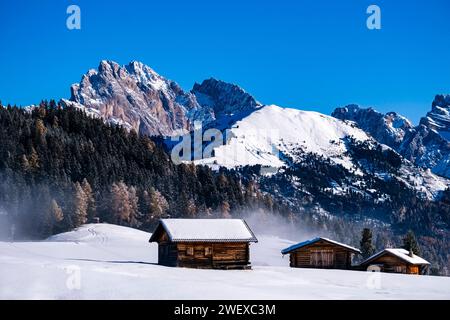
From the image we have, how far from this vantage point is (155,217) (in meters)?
134

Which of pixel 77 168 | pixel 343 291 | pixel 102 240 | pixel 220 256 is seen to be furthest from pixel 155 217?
pixel 343 291

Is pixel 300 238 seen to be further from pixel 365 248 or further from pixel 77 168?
pixel 365 248

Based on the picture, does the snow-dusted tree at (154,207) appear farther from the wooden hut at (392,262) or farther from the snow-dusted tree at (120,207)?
the wooden hut at (392,262)

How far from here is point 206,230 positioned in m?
59.8

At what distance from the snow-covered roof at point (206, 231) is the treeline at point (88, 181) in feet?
194

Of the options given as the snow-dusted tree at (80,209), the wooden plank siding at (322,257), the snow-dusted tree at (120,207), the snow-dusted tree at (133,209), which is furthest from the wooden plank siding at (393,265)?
the snow-dusted tree at (133,209)

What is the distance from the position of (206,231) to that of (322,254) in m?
16.5

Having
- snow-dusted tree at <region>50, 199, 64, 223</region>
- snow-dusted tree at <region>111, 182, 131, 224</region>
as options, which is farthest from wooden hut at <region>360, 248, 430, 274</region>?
snow-dusted tree at <region>111, 182, 131, 224</region>

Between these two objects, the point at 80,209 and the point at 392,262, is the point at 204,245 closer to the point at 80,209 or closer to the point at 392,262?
the point at 392,262

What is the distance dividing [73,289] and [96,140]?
462 ft

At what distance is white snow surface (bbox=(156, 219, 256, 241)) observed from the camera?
191ft

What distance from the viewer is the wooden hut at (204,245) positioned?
190 feet
